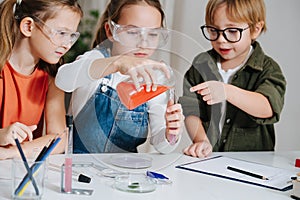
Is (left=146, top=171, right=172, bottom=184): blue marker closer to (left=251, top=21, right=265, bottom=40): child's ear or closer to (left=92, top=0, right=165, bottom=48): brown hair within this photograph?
(left=92, top=0, right=165, bottom=48): brown hair

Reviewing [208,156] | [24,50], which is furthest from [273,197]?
[24,50]

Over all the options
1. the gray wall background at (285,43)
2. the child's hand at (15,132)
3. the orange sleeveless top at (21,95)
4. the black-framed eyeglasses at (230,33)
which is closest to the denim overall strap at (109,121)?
the child's hand at (15,132)

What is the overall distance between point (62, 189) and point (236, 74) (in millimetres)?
727

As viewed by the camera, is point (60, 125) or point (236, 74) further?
point (236, 74)

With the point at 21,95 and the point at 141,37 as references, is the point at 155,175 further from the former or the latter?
the point at 21,95

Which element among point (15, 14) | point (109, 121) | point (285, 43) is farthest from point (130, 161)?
point (285, 43)

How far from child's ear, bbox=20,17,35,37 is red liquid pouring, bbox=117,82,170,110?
363mm

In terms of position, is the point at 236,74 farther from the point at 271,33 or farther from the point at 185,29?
the point at 271,33

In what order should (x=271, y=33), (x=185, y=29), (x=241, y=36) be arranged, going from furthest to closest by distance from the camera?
(x=271, y=33) < (x=185, y=29) < (x=241, y=36)

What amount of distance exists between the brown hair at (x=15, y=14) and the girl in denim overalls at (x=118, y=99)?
0.17 meters

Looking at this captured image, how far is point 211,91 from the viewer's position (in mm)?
1116

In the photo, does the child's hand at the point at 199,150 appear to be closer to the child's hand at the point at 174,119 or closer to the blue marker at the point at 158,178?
the child's hand at the point at 174,119

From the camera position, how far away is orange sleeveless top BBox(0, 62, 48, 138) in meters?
1.21

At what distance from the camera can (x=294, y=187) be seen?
2.83 feet
